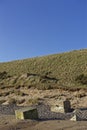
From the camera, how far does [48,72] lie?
200ft

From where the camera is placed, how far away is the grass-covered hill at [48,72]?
51.8 m

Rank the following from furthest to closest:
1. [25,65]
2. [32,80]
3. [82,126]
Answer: [25,65] → [32,80] → [82,126]

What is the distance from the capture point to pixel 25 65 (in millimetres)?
68500

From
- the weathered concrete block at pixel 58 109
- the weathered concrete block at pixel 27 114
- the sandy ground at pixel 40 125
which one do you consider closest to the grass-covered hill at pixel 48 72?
the weathered concrete block at pixel 58 109

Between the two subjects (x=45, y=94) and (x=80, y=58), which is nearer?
(x=45, y=94)

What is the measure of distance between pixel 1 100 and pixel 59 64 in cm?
2081

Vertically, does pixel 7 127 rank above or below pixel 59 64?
below

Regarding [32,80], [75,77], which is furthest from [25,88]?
[75,77]

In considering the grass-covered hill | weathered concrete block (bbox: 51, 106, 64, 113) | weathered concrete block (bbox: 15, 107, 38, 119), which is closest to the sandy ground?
weathered concrete block (bbox: 15, 107, 38, 119)

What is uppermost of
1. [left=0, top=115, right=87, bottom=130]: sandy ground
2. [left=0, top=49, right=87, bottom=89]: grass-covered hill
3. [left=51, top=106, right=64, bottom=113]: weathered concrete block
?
[left=0, top=49, right=87, bottom=89]: grass-covered hill

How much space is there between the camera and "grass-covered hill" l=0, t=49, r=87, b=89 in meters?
51.8

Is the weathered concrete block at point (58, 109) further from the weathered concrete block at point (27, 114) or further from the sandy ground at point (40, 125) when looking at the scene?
the sandy ground at point (40, 125)

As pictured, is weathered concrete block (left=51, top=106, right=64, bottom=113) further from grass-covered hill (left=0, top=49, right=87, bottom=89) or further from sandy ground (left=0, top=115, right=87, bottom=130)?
grass-covered hill (left=0, top=49, right=87, bottom=89)

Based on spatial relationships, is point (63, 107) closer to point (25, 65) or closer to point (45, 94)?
point (45, 94)
